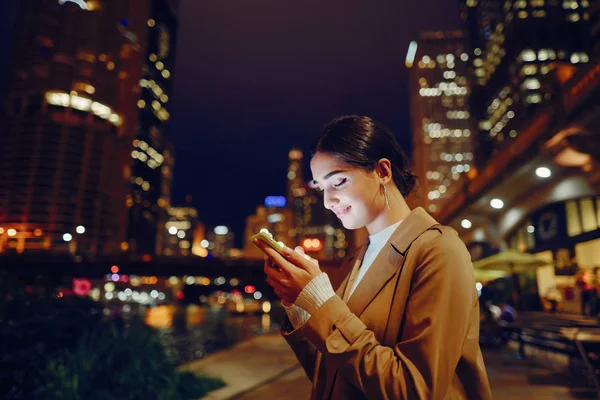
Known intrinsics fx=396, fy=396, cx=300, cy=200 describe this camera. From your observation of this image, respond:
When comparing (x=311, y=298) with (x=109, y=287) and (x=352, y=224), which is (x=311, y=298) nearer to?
(x=352, y=224)

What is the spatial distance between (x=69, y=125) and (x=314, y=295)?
161 metres

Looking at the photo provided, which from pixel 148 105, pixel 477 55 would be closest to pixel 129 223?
pixel 148 105

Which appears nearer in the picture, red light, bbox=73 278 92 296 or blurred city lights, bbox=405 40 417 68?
red light, bbox=73 278 92 296

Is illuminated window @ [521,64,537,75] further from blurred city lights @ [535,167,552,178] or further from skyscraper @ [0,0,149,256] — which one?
skyscraper @ [0,0,149,256]

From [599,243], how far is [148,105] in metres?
181

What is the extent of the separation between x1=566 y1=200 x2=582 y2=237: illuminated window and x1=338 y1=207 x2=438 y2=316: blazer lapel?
23200 mm

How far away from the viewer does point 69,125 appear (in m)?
138

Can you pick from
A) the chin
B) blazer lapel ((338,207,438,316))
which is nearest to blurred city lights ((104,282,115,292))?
the chin

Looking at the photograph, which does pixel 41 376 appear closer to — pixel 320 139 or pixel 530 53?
pixel 320 139

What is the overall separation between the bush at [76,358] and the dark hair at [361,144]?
5205 millimetres

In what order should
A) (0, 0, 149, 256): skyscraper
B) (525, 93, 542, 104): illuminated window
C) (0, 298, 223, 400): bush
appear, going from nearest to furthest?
(0, 298, 223, 400): bush
(525, 93, 542, 104): illuminated window
(0, 0, 149, 256): skyscraper

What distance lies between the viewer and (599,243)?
63.6 ft

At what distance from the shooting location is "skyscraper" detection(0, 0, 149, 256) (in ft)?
421

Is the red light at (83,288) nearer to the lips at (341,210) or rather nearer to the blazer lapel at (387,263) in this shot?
the lips at (341,210)
